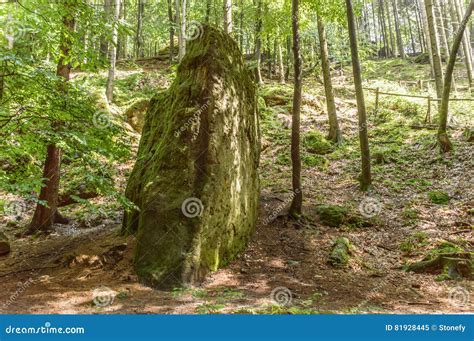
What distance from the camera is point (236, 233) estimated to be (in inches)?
329

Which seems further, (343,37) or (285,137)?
(343,37)

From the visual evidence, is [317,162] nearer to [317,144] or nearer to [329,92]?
[317,144]

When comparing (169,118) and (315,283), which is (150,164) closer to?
(169,118)

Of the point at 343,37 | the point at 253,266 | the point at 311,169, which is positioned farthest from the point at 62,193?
the point at 343,37

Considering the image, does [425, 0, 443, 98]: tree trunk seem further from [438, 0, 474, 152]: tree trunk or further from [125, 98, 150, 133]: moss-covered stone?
[125, 98, 150, 133]: moss-covered stone

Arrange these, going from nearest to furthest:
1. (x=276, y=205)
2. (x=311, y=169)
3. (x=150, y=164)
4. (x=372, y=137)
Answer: (x=150, y=164) → (x=276, y=205) → (x=311, y=169) → (x=372, y=137)

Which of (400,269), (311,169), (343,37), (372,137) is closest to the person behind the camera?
(400,269)

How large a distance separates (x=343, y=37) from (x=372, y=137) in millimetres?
13844

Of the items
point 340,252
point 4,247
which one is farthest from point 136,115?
point 340,252

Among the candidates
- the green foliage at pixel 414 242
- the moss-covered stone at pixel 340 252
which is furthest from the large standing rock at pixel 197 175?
the green foliage at pixel 414 242

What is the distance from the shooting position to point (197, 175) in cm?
748

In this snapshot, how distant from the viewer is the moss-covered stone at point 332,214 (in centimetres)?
1022

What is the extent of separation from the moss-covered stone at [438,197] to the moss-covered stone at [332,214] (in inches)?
113

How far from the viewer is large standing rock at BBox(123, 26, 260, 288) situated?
271 inches
